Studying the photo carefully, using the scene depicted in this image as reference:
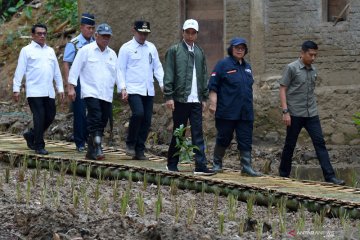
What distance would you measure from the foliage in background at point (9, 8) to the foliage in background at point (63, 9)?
1.67 feet

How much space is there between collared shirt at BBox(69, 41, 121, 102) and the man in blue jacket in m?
1.33

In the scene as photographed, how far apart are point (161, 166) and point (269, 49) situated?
3.80 meters

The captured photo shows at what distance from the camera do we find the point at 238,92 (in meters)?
14.7

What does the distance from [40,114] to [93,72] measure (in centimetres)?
83

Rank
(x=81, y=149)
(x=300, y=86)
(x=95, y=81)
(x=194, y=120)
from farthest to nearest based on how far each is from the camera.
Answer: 1. (x=81, y=149)
2. (x=95, y=81)
3. (x=300, y=86)
4. (x=194, y=120)

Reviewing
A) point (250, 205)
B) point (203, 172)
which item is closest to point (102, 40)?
point (203, 172)

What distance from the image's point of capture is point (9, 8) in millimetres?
25828

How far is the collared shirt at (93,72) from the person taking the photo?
50.5ft

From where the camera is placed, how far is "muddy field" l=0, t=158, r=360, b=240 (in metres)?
11.0

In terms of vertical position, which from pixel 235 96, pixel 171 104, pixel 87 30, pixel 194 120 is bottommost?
pixel 194 120

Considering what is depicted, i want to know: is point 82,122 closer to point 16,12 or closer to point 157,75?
point 157,75

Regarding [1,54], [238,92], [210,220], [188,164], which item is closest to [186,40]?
[238,92]

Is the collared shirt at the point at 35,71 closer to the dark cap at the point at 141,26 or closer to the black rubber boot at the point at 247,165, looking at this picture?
the dark cap at the point at 141,26

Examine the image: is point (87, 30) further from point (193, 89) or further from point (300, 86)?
point (300, 86)
